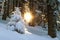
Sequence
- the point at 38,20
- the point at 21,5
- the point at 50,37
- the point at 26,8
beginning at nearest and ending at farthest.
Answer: the point at 50,37, the point at 21,5, the point at 26,8, the point at 38,20

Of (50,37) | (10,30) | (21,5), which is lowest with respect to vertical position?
(50,37)

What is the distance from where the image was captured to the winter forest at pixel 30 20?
11.3 metres

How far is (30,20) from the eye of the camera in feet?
56.3

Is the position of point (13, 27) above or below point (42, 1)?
below

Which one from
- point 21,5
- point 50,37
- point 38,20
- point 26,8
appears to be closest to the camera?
point 50,37

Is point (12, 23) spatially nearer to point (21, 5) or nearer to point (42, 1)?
point (21, 5)

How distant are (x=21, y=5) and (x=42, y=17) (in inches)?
146

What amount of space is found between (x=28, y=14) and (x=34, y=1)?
51.6 inches

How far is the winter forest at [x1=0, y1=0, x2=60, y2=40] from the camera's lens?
11.3 m

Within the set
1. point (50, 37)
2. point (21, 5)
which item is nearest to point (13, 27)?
point (50, 37)

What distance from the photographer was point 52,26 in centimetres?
1351

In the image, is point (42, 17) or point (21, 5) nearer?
point (21, 5)

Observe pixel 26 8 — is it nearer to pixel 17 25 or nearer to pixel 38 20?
pixel 38 20

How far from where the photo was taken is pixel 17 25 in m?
11.4
